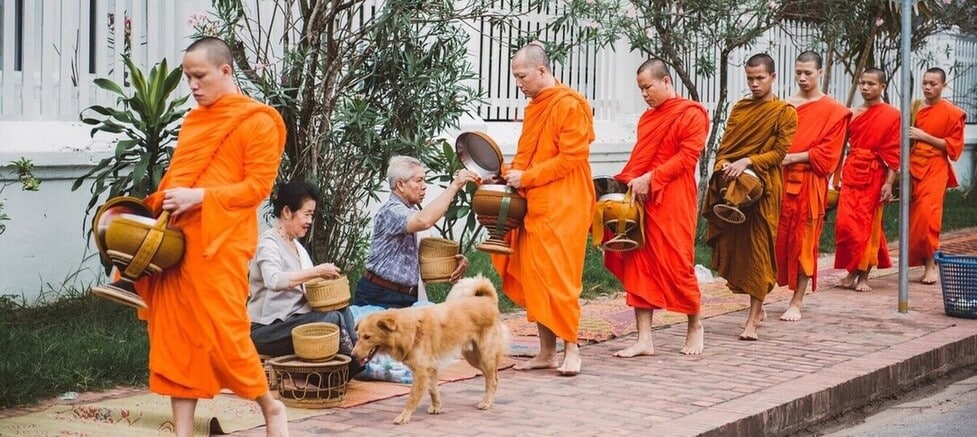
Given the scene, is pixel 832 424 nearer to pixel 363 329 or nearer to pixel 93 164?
pixel 363 329

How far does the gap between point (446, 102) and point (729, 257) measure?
2131 millimetres

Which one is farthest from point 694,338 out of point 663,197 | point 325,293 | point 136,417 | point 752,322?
point 136,417

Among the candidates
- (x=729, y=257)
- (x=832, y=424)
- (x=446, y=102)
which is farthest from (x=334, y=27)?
(x=832, y=424)

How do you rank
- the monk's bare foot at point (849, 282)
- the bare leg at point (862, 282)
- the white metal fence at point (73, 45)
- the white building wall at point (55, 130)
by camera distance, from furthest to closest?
the monk's bare foot at point (849, 282) → the bare leg at point (862, 282) → the white metal fence at point (73, 45) → the white building wall at point (55, 130)

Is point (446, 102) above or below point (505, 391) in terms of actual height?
above

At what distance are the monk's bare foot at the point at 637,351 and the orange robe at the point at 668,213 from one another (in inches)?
9.1

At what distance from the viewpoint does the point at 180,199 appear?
5141 millimetres

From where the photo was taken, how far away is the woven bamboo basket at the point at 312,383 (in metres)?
6.32

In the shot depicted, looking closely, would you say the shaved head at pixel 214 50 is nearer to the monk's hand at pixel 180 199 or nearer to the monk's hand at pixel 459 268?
the monk's hand at pixel 180 199

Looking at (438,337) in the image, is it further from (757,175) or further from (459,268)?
(757,175)

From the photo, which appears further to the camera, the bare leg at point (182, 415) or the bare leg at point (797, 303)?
the bare leg at point (797, 303)

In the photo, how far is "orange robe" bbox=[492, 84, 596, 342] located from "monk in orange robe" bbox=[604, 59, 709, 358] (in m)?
0.67

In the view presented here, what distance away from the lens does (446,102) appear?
28.1 feet

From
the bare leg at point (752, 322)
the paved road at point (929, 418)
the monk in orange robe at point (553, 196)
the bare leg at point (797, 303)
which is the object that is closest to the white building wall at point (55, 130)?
the monk in orange robe at point (553, 196)
